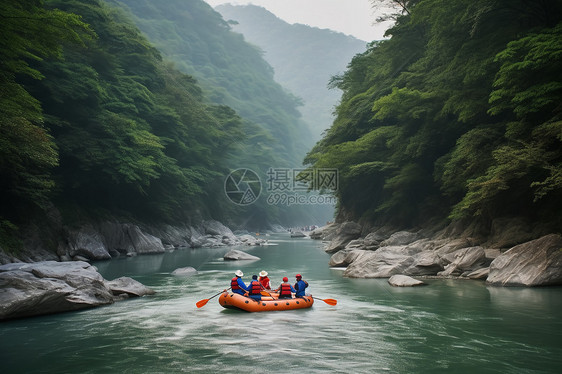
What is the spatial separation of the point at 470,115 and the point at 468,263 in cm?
565

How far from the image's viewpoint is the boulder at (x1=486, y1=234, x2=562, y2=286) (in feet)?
41.5

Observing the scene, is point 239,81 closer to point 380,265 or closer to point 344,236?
point 344,236

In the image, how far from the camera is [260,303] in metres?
11.2

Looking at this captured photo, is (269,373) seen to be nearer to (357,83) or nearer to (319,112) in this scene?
(357,83)

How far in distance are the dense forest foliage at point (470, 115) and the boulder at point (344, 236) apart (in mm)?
2046

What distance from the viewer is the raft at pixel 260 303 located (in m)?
11.1

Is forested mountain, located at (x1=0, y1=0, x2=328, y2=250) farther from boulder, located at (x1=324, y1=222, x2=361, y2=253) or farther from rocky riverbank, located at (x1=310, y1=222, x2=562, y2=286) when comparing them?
rocky riverbank, located at (x1=310, y1=222, x2=562, y2=286)

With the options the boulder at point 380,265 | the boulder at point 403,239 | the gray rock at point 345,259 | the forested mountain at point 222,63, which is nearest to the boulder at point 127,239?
the gray rock at point 345,259

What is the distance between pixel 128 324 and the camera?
388 inches

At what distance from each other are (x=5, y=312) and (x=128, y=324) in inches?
102

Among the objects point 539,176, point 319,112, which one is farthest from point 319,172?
point 319,112

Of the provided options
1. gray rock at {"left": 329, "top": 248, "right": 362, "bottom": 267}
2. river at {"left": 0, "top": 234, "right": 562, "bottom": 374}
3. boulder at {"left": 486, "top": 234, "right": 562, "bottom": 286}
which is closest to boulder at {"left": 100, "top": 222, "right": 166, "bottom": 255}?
gray rock at {"left": 329, "top": 248, "right": 362, "bottom": 267}

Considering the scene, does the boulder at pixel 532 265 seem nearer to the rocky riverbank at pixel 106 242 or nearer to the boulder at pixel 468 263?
the boulder at pixel 468 263

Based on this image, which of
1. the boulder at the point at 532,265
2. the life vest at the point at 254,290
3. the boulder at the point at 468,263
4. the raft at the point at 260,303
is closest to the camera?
the raft at the point at 260,303
